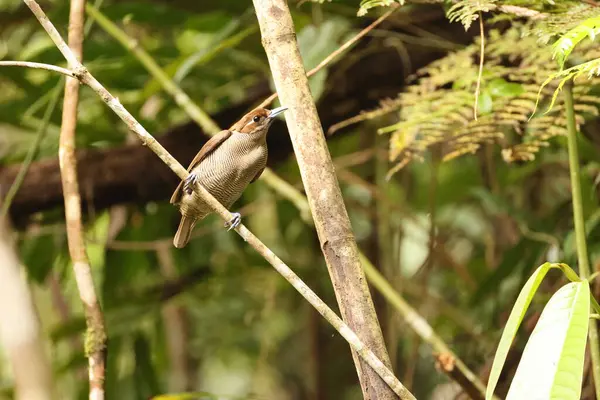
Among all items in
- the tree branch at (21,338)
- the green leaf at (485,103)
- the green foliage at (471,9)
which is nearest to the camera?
the tree branch at (21,338)

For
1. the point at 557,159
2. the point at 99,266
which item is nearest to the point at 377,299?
the point at 557,159

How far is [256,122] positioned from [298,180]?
134cm

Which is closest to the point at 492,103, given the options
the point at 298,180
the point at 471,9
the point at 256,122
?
the point at 471,9

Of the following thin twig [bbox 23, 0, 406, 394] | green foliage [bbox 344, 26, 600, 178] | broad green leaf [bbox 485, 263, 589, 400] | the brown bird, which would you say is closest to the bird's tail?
the brown bird

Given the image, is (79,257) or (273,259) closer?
(273,259)

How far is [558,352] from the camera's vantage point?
0.98 m

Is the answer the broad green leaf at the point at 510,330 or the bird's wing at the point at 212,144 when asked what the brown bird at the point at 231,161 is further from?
the broad green leaf at the point at 510,330

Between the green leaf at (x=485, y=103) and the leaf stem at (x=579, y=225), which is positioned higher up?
the green leaf at (x=485, y=103)

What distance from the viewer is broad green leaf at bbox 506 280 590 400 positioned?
37.6 inches

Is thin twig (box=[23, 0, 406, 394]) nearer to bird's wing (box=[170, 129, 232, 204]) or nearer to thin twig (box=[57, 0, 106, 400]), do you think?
thin twig (box=[57, 0, 106, 400])

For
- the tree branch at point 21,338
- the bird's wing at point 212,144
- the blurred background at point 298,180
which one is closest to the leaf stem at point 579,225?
the blurred background at point 298,180

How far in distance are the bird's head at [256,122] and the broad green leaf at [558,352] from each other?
0.91 m

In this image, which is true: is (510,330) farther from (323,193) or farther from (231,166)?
(231,166)

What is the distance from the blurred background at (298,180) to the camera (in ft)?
6.10
